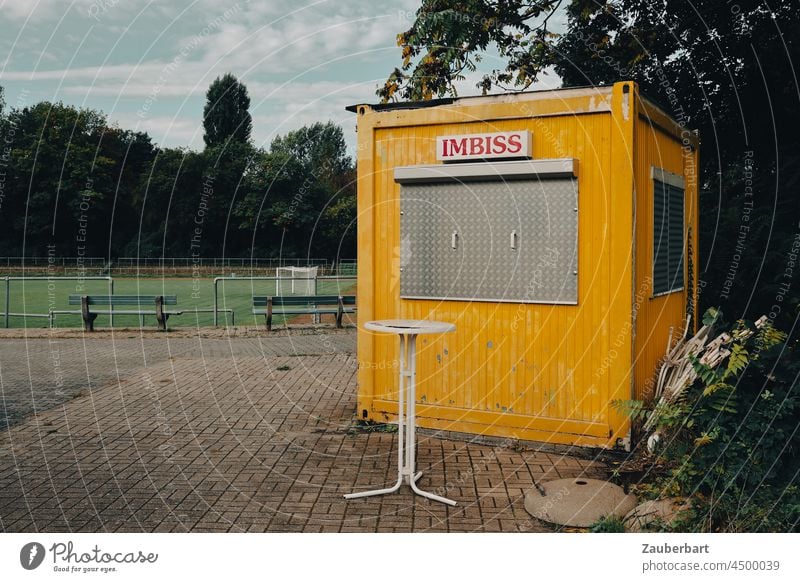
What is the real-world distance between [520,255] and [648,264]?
1.30m

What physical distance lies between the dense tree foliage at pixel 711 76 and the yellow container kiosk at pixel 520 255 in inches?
80.4

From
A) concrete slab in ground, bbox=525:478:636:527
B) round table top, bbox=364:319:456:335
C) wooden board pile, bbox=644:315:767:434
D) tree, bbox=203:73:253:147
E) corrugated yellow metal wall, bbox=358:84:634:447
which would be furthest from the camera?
tree, bbox=203:73:253:147

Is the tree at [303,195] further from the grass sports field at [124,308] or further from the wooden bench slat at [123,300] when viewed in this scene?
the wooden bench slat at [123,300]

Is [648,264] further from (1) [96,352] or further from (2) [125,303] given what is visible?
(2) [125,303]

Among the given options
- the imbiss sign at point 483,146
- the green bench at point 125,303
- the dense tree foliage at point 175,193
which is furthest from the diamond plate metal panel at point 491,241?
the dense tree foliage at point 175,193

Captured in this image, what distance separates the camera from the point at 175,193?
2152 inches

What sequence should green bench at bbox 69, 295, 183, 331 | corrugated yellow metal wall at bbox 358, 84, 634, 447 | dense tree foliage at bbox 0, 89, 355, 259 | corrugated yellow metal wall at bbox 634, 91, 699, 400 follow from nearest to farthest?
corrugated yellow metal wall at bbox 358, 84, 634, 447, corrugated yellow metal wall at bbox 634, 91, 699, 400, green bench at bbox 69, 295, 183, 331, dense tree foliage at bbox 0, 89, 355, 259

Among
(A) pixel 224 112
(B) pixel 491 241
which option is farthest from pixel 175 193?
(B) pixel 491 241

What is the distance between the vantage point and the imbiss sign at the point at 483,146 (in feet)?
23.5

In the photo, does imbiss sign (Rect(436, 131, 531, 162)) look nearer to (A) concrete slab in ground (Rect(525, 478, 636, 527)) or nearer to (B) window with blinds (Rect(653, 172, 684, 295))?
(B) window with blinds (Rect(653, 172, 684, 295))

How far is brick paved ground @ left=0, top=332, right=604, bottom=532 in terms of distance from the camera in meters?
5.47

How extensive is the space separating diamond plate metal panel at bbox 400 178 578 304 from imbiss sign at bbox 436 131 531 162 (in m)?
0.28

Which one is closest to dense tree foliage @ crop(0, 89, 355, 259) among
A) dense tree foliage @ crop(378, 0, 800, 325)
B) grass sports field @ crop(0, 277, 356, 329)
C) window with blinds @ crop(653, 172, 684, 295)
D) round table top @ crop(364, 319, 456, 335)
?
grass sports field @ crop(0, 277, 356, 329)

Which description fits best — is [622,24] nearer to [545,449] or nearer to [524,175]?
[524,175]
